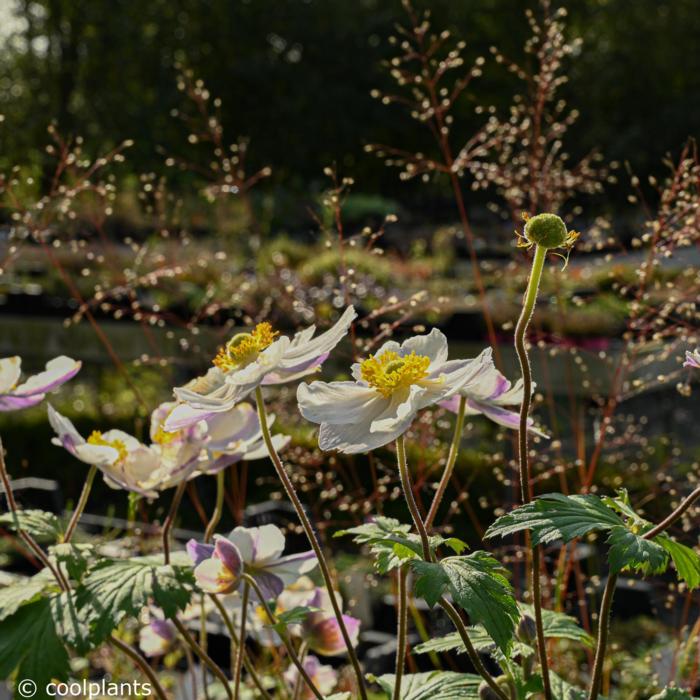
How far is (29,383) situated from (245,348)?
0.25 metres

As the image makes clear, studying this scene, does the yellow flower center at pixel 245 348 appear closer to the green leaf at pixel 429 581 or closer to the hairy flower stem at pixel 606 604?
the green leaf at pixel 429 581

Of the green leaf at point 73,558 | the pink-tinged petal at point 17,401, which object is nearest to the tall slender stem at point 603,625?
the green leaf at point 73,558

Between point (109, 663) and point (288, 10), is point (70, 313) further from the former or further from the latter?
point (288, 10)

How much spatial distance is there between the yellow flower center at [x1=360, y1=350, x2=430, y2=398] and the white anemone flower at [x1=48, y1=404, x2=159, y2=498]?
26 cm

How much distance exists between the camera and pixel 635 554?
78cm

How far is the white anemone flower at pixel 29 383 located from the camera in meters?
1.02

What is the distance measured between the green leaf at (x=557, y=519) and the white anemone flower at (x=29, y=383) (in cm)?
47

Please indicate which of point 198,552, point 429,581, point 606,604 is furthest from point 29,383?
point 606,604

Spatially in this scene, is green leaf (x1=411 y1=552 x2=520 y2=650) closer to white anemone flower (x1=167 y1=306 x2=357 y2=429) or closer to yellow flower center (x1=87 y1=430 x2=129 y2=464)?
white anemone flower (x1=167 y1=306 x2=357 y2=429)

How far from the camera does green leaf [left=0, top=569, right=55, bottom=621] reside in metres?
0.94

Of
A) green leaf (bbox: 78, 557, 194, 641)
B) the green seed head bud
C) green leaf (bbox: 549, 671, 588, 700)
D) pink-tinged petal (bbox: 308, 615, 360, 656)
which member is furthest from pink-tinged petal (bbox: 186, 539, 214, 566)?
the green seed head bud

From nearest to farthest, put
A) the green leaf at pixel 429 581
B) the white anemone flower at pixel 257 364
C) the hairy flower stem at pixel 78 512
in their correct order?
the green leaf at pixel 429 581 → the white anemone flower at pixel 257 364 → the hairy flower stem at pixel 78 512

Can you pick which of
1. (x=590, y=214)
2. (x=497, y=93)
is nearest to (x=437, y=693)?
(x=590, y=214)

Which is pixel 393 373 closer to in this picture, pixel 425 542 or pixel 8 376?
pixel 425 542
